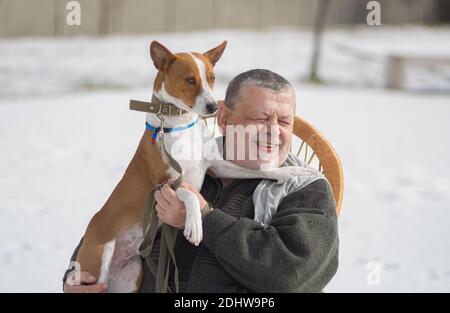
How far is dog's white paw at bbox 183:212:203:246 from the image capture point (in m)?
1.67

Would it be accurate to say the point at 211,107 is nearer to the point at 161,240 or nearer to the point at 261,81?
the point at 261,81

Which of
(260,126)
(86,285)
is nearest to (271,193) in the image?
(260,126)

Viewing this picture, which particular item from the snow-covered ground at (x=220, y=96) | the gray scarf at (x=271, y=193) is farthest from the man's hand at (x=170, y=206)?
the snow-covered ground at (x=220, y=96)

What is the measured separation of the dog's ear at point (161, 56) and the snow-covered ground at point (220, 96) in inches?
42.7

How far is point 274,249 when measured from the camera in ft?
5.61

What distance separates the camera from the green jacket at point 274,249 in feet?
5.58

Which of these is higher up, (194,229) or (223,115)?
(223,115)

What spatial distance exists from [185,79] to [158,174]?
10.4 inches

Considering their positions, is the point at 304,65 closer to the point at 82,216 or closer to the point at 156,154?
the point at 82,216

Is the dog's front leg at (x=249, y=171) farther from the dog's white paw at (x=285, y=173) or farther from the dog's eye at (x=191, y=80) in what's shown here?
the dog's eye at (x=191, y=80)

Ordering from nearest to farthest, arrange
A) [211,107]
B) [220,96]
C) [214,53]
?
[211,107], [214,53], [220,96]

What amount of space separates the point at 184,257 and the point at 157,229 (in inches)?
4.8

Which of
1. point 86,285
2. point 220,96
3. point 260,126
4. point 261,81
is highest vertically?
point 261,81

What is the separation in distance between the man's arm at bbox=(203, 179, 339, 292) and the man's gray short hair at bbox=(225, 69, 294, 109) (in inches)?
12.7
